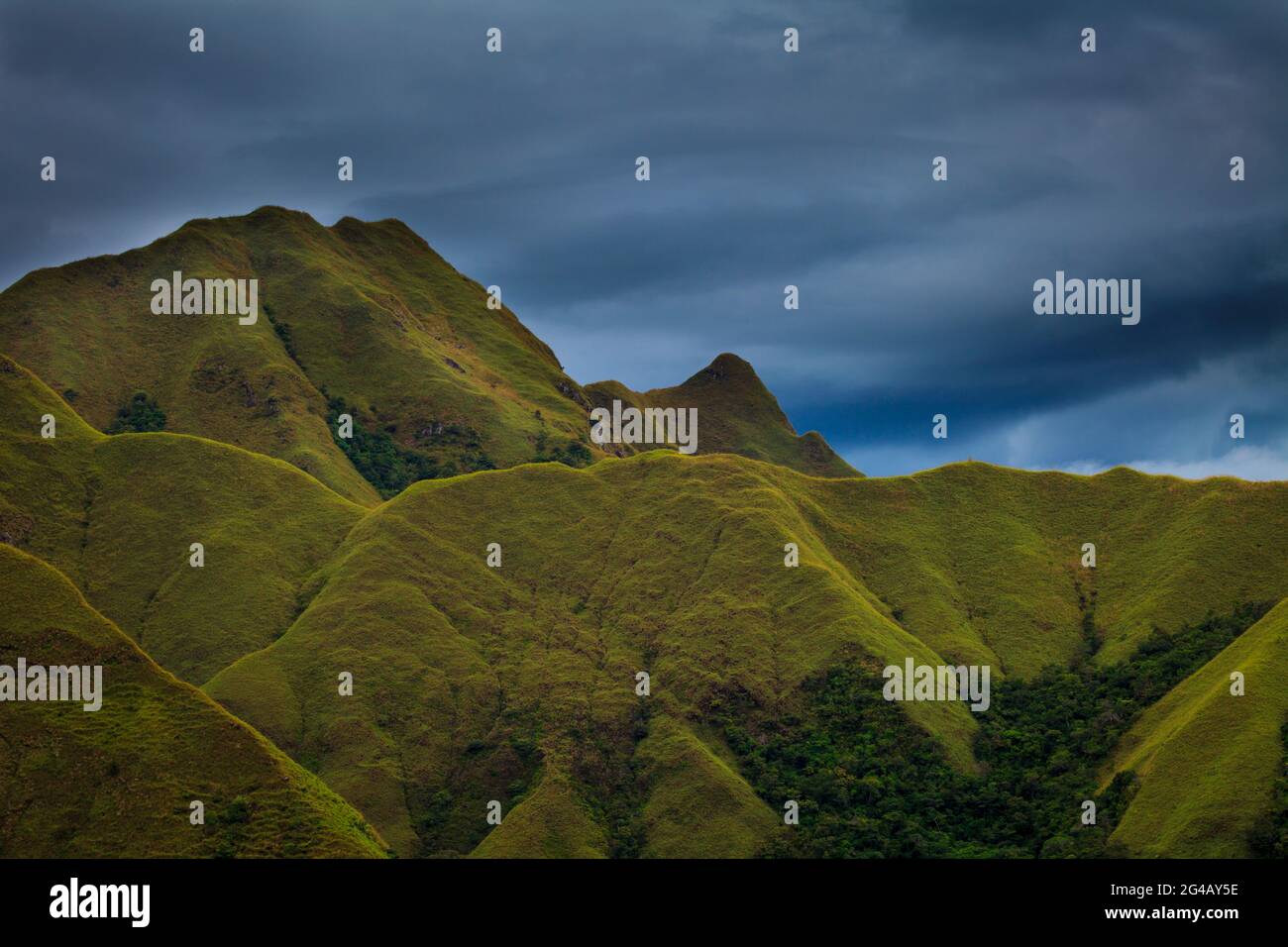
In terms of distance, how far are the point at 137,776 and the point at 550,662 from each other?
219 feet

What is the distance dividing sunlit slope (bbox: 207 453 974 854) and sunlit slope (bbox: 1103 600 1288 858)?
75.0 ft

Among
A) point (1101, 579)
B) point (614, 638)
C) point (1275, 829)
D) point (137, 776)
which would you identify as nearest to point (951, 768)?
point (1275, 829)

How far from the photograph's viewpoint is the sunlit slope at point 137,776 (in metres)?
109

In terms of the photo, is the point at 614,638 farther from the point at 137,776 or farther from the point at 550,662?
the point at 137,776

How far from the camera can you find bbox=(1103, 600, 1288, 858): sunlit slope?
127m

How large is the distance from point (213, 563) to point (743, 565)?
73630mm

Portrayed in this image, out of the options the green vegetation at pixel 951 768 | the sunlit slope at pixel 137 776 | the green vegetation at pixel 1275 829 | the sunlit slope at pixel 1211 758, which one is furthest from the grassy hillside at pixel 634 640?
the green vegetation at pixel 1275 829

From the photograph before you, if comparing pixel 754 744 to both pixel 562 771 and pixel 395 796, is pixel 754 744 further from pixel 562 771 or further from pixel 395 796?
pixel 395 796

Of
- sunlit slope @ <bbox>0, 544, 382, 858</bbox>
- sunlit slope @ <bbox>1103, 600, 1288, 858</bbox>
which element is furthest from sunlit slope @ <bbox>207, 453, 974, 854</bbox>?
sunlit slope @ <bbox>0, 544, 382, 858</bbox>

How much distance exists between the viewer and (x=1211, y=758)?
135 metres

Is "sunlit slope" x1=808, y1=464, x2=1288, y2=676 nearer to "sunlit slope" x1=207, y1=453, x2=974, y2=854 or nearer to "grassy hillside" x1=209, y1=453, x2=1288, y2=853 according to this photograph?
"grassy hillside" x1=209, y1=453, x2=1288, y2=853

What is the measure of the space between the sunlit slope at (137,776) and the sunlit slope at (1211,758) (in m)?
71.9
